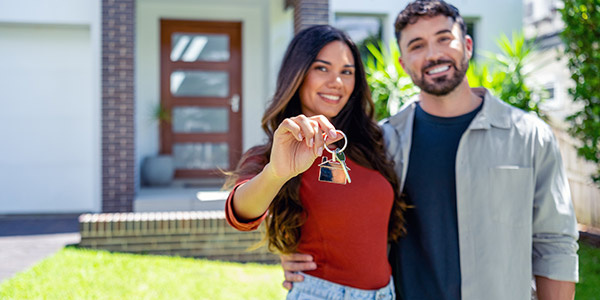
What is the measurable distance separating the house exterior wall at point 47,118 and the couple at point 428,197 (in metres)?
6.22

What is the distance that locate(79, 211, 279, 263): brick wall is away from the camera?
16.3 ft

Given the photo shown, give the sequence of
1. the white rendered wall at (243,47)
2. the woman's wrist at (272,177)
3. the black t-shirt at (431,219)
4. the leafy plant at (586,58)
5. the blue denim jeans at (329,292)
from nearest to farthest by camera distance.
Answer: the woman's wrist at (272,177), the blue denim jeans at (329,292), the black t-shirt at (431,219), the leafy plant at (586,58), the white rendered wall at (243,47)

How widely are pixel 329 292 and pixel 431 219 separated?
1.62ft

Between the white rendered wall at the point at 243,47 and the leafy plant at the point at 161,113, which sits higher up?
the white rendered wall at the point at 243,47

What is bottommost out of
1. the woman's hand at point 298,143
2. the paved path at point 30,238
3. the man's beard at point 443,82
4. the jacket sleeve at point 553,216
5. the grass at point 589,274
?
the paved path at point 30,238

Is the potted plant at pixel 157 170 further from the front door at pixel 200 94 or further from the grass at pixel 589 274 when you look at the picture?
the grass at pixel 589 274

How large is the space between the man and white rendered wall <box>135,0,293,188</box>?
603cm

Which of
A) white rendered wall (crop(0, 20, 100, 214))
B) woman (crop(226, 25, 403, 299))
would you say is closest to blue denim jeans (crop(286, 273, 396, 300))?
woman (crop(226, 25, 403, 299))

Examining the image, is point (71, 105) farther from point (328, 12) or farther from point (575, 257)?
point (575, 257)

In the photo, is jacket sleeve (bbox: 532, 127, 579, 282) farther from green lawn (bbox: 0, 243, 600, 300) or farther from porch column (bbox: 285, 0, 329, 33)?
porch column (bbox: 285, 0, 329, 33)

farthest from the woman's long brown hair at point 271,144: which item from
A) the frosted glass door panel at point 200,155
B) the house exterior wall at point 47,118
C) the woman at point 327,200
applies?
the frosted glass door panel at point 200,155

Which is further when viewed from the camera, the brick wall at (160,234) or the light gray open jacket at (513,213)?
the brick wall at (160,234)

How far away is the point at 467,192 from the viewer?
202 centimetres

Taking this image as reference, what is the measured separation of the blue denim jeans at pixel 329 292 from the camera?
1901mm
